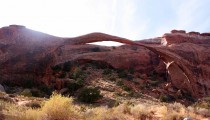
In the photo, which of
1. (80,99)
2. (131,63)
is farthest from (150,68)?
(80,99)

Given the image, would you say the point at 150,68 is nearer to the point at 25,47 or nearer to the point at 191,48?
the point at 191,48

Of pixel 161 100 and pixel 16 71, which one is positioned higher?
pixel 16 71

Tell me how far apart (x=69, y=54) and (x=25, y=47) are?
17.8m

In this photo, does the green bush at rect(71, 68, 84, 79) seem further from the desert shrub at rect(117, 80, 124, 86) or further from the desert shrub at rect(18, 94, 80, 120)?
the desert shrub at rect(18, 94, 80, 120)

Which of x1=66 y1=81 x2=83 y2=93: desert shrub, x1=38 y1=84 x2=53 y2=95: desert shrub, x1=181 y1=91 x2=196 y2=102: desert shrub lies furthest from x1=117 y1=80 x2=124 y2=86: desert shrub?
x1=38 y1=84 x2=53 y2=95: desert shrub

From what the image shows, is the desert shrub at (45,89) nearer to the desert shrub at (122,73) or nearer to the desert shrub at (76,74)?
the desert shrub at (76,74)

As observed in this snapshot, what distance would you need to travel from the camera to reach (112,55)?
38125 millimetres

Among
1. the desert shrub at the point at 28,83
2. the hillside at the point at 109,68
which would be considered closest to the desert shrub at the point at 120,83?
the hillside at the point at 109,68

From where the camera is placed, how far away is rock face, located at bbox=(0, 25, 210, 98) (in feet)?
70.1

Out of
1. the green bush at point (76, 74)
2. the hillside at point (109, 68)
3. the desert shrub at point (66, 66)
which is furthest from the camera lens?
Result: the desert shrub at point (66, 66)

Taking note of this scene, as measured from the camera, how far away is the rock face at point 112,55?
Answer: 2138cm

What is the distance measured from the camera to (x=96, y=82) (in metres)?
28.7

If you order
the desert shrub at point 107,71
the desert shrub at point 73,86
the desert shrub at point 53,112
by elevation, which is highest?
the desert shrub at point 53,112

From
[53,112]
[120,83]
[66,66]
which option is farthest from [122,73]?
[53,112]
